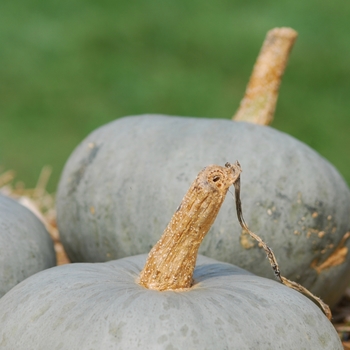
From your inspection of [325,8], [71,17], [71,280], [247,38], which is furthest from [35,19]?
[71,280]

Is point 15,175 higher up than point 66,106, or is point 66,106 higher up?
point 66,106

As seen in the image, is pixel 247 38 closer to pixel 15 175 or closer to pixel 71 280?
pixel 15 175

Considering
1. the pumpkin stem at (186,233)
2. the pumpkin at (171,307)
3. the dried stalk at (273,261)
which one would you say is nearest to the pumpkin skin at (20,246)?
the pumpkin at (171,307)

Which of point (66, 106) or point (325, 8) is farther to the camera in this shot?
point (325, 8)

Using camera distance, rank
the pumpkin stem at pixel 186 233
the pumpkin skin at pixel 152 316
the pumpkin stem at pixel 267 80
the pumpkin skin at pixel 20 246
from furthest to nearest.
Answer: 1. the pumpkin stem at pixel 267 80
2. the pumpkin skin at pixel 20 246
3. the pumpkin stem at pixel 186 233
4. the pumpkin skin at pixel 152 316

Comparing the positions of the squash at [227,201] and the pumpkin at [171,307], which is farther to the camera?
the squash at [227,201]

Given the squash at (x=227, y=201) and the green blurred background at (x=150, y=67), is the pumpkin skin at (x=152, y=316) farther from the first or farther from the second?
the green blurred background at (x=150, y=67)

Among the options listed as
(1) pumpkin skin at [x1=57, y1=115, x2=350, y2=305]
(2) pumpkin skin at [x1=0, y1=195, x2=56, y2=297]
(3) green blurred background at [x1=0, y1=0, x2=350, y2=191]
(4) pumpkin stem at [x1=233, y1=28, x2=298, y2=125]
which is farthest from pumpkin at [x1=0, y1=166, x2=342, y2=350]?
(3) green blurred background at [x1=0, y1=0, x2=350, y2=191]
